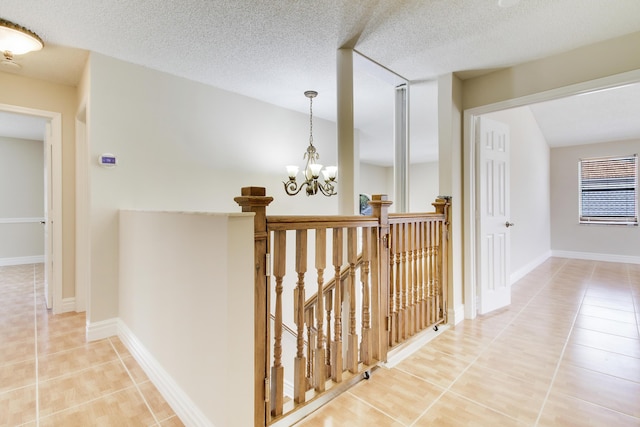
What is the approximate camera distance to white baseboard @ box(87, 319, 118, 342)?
262cm

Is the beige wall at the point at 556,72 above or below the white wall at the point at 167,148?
above

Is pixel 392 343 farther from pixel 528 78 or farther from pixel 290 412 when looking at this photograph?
pixel 528 78

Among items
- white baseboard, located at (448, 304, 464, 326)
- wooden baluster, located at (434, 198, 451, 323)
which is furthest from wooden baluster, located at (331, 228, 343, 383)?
white baseboard, located at (448, 304, 464, 326)

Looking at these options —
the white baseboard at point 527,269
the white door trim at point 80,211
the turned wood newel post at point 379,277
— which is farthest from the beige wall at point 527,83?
the white door trim at point 80,211

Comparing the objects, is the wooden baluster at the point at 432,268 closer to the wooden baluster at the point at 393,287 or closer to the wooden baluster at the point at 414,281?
the wooden baluster at the point at 414,281

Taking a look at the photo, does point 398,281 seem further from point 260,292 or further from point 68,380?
point 68,380

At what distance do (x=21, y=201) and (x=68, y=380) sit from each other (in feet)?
19.3

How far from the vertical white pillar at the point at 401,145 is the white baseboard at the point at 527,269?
200 centimetres

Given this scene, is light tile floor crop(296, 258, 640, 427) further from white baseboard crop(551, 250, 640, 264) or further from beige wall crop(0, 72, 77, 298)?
white baseboard crop(551, 250, 640, 264)

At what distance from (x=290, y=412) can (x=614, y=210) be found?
25.4ft

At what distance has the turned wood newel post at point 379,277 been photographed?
207 centimetres

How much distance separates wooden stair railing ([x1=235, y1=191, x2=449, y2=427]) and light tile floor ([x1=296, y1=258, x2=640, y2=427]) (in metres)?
0.17

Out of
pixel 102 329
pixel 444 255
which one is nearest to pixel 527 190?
pixel 444 255

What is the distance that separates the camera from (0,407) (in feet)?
5.62
